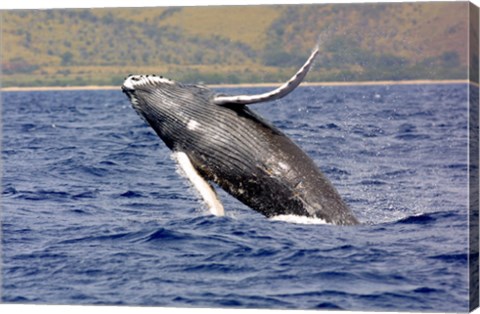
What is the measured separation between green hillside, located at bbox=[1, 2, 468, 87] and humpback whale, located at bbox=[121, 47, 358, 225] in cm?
129

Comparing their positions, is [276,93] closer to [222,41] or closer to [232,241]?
[232,241]

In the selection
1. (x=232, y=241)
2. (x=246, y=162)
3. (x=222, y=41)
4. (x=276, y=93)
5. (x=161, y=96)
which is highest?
(x=222, y=41)

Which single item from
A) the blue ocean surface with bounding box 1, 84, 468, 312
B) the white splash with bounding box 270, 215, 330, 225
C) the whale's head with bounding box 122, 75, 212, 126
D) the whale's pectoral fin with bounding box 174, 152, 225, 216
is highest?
the whale's head with bounding box 122, 75, 212, 126

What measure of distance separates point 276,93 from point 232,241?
6.83ft

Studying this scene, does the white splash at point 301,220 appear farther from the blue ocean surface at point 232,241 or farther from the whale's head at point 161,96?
the whale's head at point 161,96

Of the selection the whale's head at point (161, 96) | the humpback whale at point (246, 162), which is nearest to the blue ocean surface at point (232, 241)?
the humpback whale at point (246, 162)

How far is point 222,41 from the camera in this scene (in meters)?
15.7

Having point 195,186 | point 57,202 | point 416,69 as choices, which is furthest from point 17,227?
point 416,69

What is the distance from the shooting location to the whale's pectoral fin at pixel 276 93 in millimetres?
11250

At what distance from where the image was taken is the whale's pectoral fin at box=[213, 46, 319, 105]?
11250 millimetres

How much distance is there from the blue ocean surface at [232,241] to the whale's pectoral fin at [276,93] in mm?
1532

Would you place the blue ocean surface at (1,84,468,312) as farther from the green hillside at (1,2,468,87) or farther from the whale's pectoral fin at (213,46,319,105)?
the whale's pectoral fin at (213,46,319,105)

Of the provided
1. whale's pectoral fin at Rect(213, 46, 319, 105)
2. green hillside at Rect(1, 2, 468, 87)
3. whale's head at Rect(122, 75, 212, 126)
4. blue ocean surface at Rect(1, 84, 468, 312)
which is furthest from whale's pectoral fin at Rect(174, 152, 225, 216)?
green hillside at Rect(1, 2, 468, 87)

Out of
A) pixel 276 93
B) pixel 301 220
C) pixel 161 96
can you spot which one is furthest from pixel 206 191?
pixel 276 93
